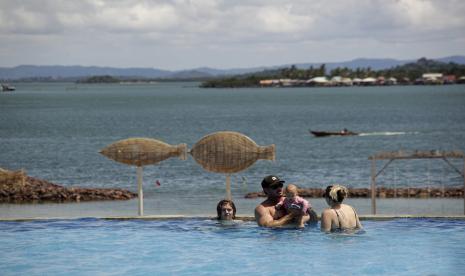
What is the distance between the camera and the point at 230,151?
18672 mm

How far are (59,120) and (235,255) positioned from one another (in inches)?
4385

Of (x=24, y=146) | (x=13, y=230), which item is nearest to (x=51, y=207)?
(x=13, y=230)

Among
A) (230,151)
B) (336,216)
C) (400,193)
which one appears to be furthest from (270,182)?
(400,193)

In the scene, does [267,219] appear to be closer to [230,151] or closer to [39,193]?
[230,151]

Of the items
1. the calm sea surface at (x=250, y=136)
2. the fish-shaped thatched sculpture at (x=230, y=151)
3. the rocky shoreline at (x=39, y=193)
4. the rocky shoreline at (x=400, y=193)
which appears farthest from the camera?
the calm sea surface at (x=250, y=136)

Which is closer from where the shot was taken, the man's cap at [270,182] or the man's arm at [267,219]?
the man's cap at [270,182]

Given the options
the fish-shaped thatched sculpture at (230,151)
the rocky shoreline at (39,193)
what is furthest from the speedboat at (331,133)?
the fish-shaped thatched sculpture at (230,151)

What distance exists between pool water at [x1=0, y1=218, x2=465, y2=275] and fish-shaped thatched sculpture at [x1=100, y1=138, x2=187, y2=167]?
134 centimetres

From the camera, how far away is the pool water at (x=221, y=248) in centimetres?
1463

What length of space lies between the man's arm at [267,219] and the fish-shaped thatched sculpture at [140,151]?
2682 mm

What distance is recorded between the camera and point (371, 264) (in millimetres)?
14719

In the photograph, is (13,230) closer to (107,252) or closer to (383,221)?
(107,252)

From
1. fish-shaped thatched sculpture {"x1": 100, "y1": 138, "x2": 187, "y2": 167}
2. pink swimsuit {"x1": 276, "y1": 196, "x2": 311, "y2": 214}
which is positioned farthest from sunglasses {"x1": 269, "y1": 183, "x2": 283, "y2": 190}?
fish-shaped thatched sculpture {"x1": 100, "y1": 138, "x2": 187, "y2": 167}

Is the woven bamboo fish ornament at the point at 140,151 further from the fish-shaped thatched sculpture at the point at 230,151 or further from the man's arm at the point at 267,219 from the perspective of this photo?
the man's arm at the point at 267,219
